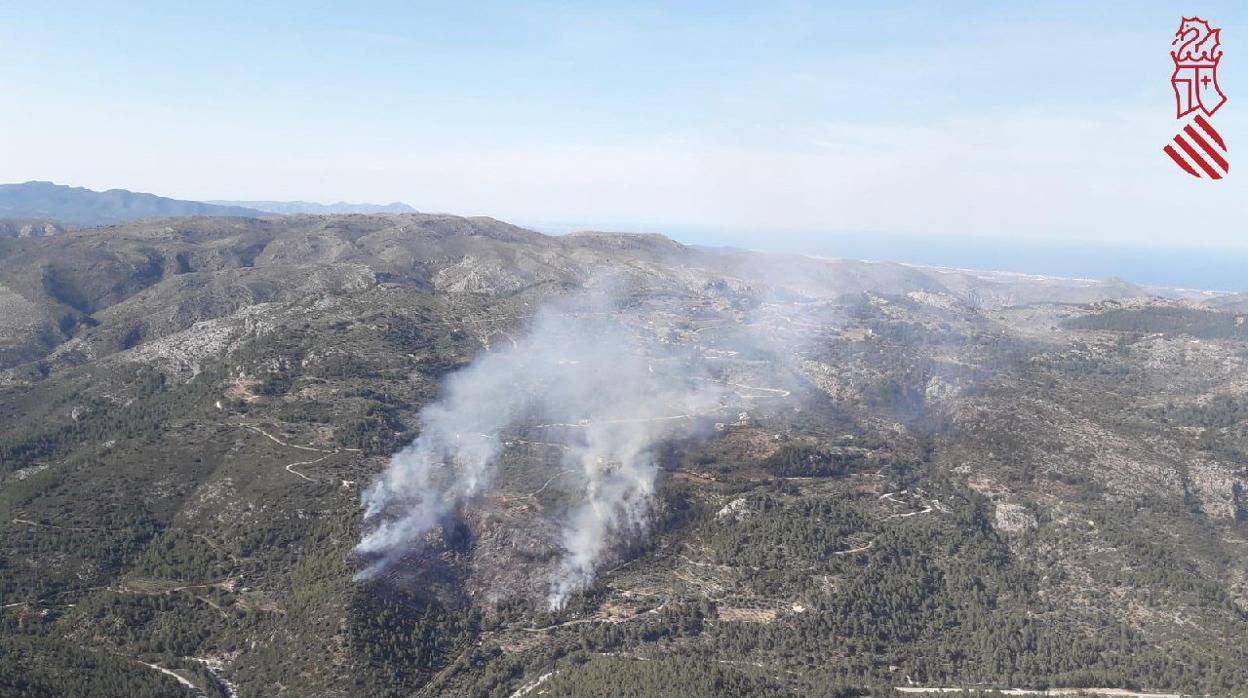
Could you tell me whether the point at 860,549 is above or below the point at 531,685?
above

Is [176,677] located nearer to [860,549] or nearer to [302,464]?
[302,464]

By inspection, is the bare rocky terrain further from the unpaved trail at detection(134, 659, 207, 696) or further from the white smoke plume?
the white smoke plume

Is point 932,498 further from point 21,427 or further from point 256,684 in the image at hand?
point 21,427

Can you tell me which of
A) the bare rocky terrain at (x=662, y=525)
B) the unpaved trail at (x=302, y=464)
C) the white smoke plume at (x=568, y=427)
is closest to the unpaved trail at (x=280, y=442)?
the bare rocky terrain at (x=662, y=525)

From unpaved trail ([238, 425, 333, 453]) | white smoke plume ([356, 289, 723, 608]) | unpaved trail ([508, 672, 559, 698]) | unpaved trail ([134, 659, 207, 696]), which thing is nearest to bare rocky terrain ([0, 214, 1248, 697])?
unpaved trail ([134, 659, 207, 696])

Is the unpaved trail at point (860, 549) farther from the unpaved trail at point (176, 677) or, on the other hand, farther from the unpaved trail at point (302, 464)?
the unpaved trail at point (176, 677)

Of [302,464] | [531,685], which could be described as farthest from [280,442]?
[531,685]
